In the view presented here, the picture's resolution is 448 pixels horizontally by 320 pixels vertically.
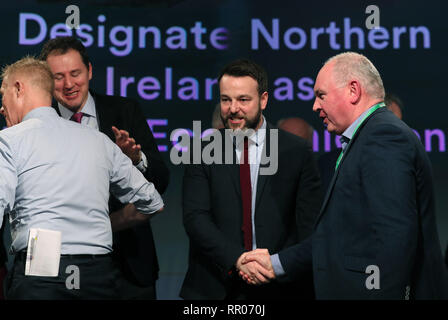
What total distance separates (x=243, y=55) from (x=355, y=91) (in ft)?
9.51

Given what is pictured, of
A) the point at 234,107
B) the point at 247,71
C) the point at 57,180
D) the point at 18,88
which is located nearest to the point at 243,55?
the point at 247,71

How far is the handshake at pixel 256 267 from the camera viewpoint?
2891mm

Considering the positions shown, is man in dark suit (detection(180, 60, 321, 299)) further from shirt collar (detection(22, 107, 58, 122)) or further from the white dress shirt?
shirt collar (detection(22, 107, 58, 122))

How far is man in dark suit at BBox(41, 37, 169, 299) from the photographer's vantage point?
3.11 metres

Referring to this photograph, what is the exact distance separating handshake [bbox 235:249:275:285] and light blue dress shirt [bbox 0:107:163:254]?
671 millimetres

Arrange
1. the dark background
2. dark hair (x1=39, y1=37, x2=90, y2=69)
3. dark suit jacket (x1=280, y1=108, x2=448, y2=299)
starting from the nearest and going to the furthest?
dark suit jacket (x1=280, y1=108, x2=448, y2=299)
dark hair (x1=39, y1=37, x2=90, y2=69)
the dark background

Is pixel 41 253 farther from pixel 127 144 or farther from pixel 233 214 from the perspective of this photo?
pixel 233 214

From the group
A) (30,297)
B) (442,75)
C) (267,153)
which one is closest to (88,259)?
Answer: (30,297)

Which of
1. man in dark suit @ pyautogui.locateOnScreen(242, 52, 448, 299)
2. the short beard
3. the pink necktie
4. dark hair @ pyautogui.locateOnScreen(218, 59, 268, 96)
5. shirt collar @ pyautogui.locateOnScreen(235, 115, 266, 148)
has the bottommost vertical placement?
man in dark suit @ pyautogui.locateOnScreen(242, 52, 448, 299)

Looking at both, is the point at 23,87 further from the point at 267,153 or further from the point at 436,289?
the point at 436,289

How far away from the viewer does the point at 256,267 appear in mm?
2891

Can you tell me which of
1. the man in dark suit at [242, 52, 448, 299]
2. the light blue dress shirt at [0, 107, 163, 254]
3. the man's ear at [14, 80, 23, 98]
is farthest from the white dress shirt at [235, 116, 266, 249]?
the man's ear at [14, 80, 23, 98]

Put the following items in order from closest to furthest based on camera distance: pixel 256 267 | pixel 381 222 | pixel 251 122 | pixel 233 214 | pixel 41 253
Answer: pixel 381 222, pixel 41 253, pixel 256 267, pixel 233 214, pixel 251 122

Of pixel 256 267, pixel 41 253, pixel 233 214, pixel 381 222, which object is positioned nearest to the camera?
pixel 381 222
